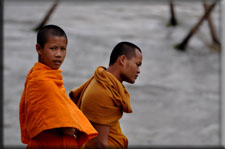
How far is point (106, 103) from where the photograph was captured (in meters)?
2.45

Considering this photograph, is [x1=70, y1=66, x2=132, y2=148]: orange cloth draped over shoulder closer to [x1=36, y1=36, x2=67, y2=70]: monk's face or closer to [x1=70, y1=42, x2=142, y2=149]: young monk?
[x1=70, y1=42, x2=142, y2=149]: young monk

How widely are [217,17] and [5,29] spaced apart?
5757 millimetres

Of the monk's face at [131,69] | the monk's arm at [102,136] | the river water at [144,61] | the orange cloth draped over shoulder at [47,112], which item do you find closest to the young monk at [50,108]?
the orange cloth draped over shoulder at [47,112]

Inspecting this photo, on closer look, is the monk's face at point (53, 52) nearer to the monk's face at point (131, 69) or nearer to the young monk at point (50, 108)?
the young monk at point (50, 108)

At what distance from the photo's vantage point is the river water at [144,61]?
796 centimetres

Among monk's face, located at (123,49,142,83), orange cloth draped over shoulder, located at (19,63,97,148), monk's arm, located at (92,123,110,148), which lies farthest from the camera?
monk's face, located at (123,49,142,83)

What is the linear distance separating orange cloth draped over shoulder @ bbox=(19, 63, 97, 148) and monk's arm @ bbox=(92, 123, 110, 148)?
7.5 inches

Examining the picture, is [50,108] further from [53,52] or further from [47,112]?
[53,52]

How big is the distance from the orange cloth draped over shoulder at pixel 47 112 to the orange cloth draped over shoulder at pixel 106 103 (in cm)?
22

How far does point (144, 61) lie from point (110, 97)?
7.27 metres

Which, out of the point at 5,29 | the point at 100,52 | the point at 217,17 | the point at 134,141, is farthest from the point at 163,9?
the point at 134,141

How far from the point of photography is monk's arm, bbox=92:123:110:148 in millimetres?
2430

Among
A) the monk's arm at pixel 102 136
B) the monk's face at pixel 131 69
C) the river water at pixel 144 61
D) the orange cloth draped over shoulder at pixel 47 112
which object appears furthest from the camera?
the river water at pixel 144 61

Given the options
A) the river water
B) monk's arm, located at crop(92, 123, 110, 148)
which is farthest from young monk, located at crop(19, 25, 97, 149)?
A: the river water
